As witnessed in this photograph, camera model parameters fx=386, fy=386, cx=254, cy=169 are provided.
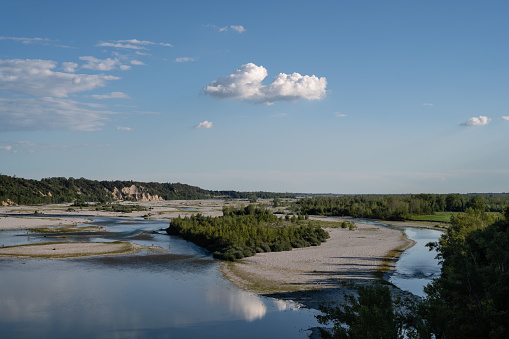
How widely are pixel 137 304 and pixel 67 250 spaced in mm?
35382

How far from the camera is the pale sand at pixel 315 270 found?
39.3 m

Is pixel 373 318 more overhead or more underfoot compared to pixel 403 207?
more overhead

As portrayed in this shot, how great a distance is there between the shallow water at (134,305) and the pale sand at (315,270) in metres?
2.71

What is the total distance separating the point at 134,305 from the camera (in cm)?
3450

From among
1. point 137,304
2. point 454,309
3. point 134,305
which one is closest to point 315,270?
point 137,304

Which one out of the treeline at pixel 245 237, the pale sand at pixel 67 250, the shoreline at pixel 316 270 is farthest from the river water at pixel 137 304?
the treeline at pixel 245 237

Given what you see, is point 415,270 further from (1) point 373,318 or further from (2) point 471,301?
(1) point 373,318

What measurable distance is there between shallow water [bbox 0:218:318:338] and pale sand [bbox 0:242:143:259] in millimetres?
7492

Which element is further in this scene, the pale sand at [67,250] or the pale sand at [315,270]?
the pale sand at [67,250]

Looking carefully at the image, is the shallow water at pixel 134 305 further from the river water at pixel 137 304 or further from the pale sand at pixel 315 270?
the pale sand at pixel 315 270

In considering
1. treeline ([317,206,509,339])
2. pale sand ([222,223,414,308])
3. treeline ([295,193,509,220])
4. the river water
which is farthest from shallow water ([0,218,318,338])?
treeline ([295,193,509,220])

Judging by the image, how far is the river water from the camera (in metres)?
28.5

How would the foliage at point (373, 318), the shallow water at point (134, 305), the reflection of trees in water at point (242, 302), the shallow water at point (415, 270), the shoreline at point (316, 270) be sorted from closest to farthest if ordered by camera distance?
the foliage at point (373, 318), the shallow water at point (134, 305), the reflection of trees in water at point (242, 302), the shoreline at point (316, 270), the shallow water at point (415, 270)

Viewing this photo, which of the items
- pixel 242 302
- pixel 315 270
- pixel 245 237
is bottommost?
pixel 242 302
